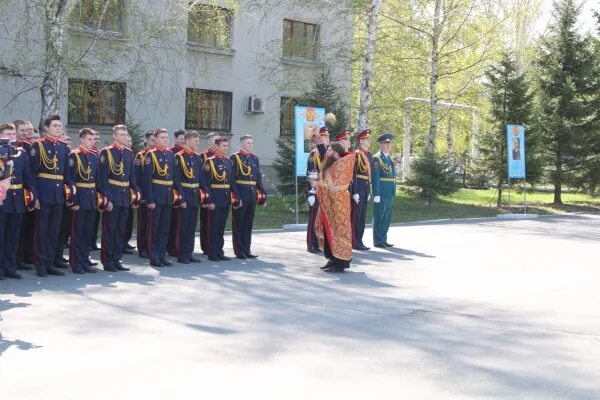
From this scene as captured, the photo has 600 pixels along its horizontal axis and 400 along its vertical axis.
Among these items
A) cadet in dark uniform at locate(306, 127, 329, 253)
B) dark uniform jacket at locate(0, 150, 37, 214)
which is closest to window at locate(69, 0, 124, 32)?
cadet in dark uniform at locate(306, 127, 329, 253)

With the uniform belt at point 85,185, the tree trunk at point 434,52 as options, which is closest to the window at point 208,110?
the tree trunk at point 434,52

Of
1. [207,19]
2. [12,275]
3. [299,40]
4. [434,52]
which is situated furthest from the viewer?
[299,40]

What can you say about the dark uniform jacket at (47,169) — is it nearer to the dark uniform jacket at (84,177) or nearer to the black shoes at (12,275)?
the dark uniform jacket at (84,177)

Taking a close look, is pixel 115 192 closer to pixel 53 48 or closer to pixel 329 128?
pixel 53 48

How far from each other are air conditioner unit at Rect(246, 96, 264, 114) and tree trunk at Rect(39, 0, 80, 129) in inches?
Result: 484

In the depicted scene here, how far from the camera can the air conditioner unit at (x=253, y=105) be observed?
28.0m

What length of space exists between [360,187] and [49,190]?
585 centimetres

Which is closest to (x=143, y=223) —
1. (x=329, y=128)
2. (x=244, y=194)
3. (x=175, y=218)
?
(x=175, y=218)

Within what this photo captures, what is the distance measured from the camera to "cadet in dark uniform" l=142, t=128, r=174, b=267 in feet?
38.3

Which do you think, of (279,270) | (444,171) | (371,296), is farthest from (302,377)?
(444,171)

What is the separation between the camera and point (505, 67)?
26656 millimetres

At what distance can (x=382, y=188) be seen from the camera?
15.3 m

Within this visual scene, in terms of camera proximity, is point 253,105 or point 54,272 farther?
point 253,105

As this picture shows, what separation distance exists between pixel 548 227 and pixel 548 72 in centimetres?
1038
